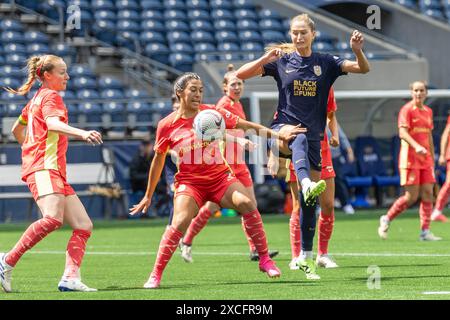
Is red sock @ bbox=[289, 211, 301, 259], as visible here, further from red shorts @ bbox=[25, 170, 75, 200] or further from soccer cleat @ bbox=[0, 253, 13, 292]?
soccer cleat @ bbox=[0, 253, 13, 292]

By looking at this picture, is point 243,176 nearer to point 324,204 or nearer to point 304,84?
point 324,204

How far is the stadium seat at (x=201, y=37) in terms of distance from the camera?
99.7 feet

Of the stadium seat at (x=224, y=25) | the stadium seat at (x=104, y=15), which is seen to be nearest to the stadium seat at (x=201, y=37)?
the stadium seat at (x=224, y=25)

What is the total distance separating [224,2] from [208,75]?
16.8 feet

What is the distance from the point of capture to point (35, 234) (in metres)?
9.41

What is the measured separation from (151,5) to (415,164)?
15997mm

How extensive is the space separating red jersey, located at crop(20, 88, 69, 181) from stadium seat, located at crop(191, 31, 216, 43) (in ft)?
68.8

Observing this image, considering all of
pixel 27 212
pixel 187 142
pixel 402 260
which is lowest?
pixel 27 212

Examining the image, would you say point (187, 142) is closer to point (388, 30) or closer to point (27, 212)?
point (27, 212)

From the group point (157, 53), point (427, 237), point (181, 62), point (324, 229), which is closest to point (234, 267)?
point (324, 229)

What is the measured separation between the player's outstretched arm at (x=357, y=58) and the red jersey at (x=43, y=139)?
2.46 meters
